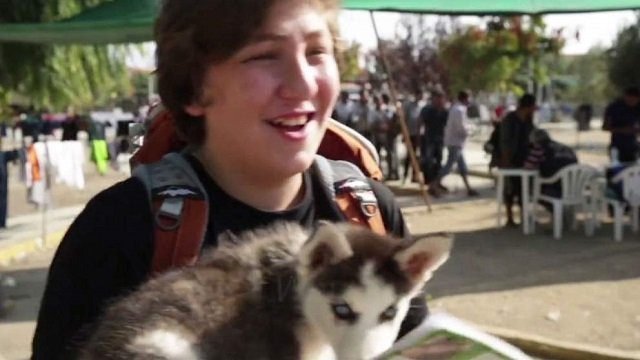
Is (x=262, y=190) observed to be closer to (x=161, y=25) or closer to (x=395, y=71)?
(x=161, y=25)

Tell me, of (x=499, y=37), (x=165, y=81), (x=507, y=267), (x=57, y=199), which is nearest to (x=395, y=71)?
(x=499, y=37)

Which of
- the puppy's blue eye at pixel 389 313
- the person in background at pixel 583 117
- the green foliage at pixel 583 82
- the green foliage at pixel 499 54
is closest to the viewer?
the puppy's blue eye at pixel 389 313

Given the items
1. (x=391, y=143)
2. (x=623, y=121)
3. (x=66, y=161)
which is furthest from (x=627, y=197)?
(x=391, y=143)

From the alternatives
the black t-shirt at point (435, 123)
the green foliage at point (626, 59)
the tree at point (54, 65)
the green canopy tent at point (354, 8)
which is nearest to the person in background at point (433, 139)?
the black t-shirt at point (435, 123)

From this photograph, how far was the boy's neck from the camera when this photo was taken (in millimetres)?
1930

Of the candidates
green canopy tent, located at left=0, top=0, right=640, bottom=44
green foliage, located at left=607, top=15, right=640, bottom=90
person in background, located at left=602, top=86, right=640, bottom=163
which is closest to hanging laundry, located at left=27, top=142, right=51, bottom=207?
green canopy tent, located at left=0, top=0, right=640, bottom=44

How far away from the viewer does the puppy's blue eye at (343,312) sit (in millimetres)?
1573

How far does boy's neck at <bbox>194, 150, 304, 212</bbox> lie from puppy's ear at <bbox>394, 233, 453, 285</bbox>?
354 mm

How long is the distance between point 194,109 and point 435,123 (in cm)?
1840

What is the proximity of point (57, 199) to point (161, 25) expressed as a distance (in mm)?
18193

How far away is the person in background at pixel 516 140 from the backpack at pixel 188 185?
489 inches

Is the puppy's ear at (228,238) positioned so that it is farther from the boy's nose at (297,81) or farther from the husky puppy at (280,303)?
the boy's nose at (297,81)

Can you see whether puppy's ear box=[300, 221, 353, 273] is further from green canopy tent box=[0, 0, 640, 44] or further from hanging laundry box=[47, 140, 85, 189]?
hanging laundry box=[47, 140, 85, 189]

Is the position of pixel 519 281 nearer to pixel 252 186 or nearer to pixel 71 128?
pixel 252 186
